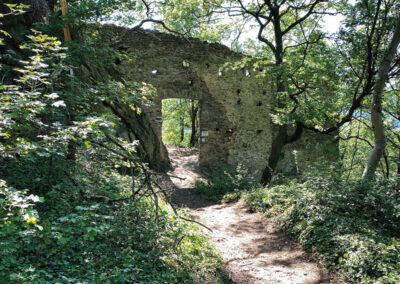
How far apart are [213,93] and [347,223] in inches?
270

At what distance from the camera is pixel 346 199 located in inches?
171

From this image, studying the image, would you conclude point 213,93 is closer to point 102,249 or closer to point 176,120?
point 102,249

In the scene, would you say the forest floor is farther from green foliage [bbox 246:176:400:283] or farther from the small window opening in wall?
the small window opening in wall

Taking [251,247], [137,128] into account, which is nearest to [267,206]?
[251,247]

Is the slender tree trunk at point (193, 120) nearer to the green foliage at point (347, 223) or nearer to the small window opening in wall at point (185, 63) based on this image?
the small window opening in wall at point (185, 63)

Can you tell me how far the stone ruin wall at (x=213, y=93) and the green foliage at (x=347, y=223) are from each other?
Answer: 394cm

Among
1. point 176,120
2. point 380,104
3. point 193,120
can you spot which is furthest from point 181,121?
point 380,104

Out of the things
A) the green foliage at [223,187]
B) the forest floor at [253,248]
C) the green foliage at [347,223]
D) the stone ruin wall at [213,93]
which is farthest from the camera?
the stone ruin wall at [213,93]

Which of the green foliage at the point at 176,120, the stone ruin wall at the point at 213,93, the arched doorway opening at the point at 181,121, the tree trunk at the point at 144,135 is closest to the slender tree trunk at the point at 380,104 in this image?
the stone ruin wall at the point at 213,93

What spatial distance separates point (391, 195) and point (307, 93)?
4.36 meters

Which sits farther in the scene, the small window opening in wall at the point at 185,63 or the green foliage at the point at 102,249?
the small window opening in wall at the point at 185,63

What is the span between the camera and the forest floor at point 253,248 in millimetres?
3326

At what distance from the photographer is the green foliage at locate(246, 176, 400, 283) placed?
9.65 feet

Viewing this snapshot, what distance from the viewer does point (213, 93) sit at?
32.0 ft
